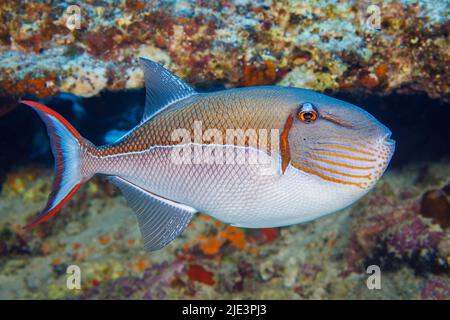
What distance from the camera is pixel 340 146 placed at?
1.73 meters

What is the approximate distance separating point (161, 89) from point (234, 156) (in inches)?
29.0

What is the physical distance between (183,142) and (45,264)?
4180 millimetres

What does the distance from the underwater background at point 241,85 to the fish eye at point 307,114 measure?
61.1 inches

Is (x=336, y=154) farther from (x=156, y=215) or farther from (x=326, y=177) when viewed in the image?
(x=156, y=215)

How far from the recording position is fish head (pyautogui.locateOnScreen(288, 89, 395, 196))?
5.65 ft

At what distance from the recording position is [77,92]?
3.28 m

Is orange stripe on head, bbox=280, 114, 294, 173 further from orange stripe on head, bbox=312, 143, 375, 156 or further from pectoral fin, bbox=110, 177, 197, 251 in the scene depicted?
pectoral fin, bbox=110, 177, 197, 251

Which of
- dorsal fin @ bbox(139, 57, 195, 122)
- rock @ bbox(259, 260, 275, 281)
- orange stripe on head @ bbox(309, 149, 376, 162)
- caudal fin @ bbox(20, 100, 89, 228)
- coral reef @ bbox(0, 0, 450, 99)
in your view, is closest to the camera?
orange stripe on head @ bbox(309, 149, 376, 162)

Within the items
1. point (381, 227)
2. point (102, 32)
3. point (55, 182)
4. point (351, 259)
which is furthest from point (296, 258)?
point (102, 32)

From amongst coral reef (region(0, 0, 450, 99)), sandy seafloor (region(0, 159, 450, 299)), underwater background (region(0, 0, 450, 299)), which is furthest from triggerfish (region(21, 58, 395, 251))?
sandy seafloor (region(0, 159, 450, 299))

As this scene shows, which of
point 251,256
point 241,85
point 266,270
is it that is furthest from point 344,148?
point 251,256

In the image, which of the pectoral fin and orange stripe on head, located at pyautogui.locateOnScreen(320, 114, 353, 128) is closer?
orange stripe on head, located at pyautogui.locateOnScreen(320, 114, 353, 128)

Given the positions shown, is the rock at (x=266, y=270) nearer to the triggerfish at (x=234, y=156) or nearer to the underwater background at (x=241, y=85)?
the underwater background at (x=241, y=85)

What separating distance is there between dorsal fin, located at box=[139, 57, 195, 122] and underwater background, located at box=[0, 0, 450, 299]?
1137mm
